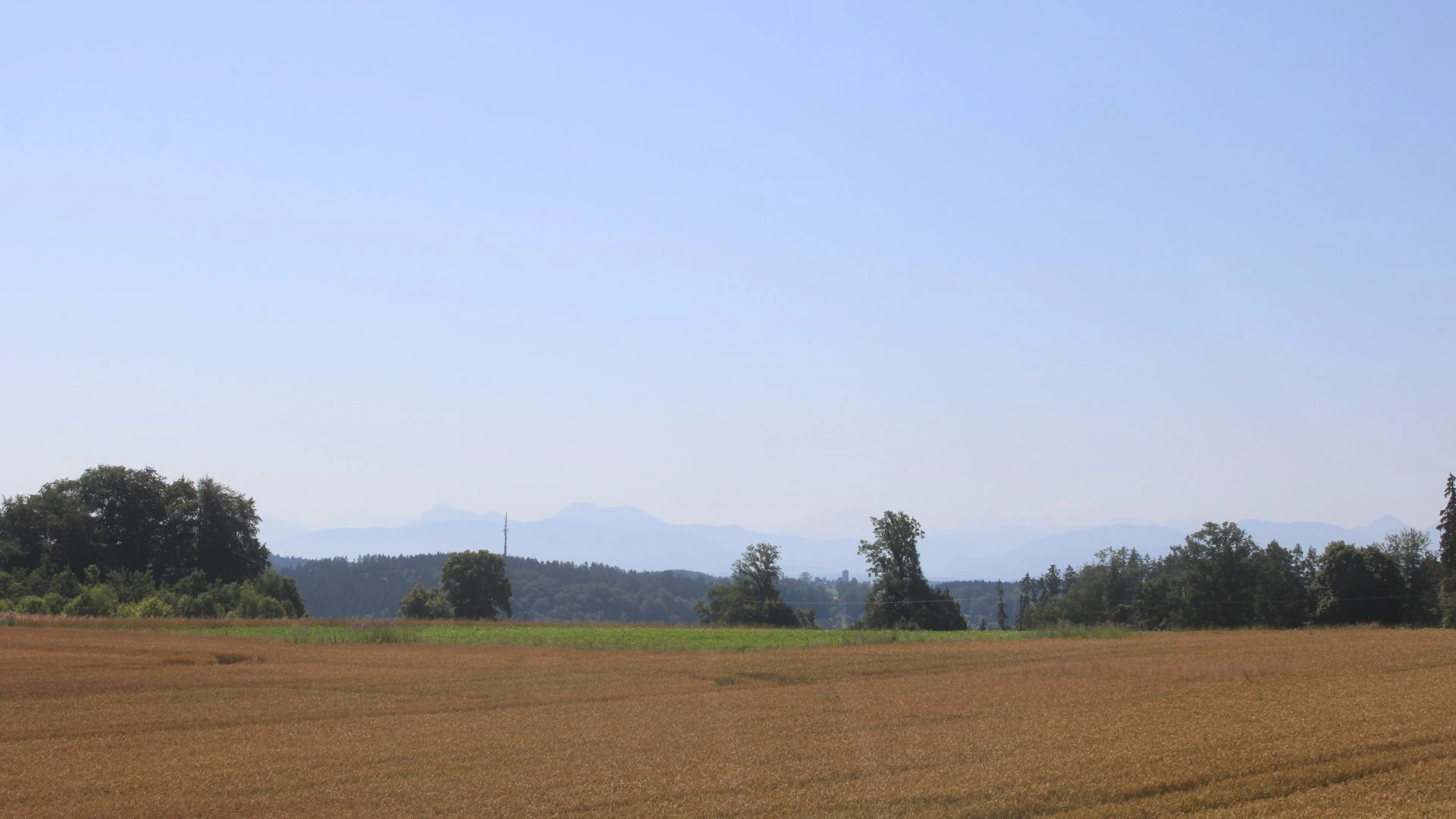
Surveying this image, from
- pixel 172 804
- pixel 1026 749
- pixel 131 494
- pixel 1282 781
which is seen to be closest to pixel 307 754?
pixel 172 804

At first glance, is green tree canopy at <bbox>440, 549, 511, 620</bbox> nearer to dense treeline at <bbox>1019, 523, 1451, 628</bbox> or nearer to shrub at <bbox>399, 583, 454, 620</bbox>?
shrub at <bbox>399, 583, 454, 620</bbox>

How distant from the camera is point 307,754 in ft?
61.7

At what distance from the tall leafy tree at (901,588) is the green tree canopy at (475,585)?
34.8m

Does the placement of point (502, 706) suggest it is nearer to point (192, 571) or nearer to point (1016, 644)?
point (1016, 644)

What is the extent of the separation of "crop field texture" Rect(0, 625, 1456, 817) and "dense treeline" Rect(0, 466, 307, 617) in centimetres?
3445

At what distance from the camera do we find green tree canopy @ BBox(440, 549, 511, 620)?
9394cm

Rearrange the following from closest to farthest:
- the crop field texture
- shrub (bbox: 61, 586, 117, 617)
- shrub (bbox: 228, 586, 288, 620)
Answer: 1. the crop field texture
2. shrub (bbox: 61, 586, 117, 617)
3. shrub (bbox: 228, 586, 288, 620)

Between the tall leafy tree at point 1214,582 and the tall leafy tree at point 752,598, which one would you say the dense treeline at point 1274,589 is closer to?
the tall leafy tree at point 1214,582

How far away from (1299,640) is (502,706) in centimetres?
3909

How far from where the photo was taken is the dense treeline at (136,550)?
6825 cm

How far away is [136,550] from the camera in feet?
279

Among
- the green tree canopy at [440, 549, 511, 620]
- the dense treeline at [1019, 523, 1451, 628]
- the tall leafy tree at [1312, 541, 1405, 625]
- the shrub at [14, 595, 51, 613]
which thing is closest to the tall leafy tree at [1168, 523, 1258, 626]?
the dense treeline at [1019, 523, 1451, 628]

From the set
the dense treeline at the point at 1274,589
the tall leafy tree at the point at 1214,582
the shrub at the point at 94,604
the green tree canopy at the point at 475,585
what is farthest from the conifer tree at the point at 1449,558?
the shrub at the point at 94,604

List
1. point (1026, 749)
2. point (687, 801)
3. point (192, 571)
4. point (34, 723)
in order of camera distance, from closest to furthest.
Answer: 1. point (687, 801)
2. point (1026, 749)
3. point (34, 723)
4. point (192, 571)
